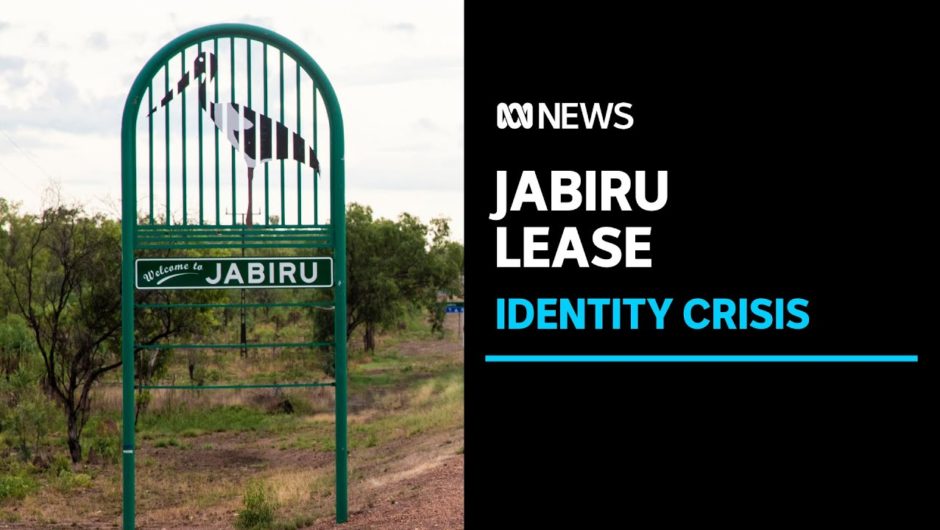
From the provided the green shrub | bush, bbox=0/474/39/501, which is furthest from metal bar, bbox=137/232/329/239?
the green shrub

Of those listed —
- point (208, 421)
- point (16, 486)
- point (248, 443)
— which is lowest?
point (248, 443)

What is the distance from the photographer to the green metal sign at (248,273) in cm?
934

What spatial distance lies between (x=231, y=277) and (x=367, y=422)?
51.9 feet

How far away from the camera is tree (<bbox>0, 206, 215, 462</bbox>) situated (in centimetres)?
1866

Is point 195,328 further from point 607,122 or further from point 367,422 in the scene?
point 607,122

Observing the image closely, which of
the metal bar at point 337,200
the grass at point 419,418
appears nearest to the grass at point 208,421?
the grass at point 419,418

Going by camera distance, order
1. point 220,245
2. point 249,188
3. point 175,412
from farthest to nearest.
→ point 175,412 → point 249,188 → point 220,245

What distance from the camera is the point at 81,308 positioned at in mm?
19297

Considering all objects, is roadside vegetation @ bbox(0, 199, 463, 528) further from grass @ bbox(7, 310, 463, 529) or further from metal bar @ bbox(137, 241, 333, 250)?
metal bar @ bbox(137, 241, 333, 250)

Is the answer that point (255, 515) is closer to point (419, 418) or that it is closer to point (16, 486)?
point (16, 486)

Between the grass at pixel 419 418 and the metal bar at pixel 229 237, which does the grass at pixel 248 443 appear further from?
the metal bar at pixel 229 237

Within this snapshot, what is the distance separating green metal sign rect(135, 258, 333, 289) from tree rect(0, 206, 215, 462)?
29.8ft

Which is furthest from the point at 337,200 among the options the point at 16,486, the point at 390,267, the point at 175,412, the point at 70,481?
the point at 390,267

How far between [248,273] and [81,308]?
1126 cm
